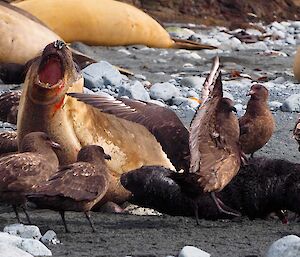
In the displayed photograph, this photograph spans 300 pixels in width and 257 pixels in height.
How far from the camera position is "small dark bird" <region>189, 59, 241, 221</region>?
17.7 feet

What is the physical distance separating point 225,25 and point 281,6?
10.7ft

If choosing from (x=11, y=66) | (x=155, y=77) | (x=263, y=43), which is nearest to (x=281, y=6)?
(x=263, y=43)

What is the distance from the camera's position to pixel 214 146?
5520 millimetres

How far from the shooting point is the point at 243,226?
5.45m

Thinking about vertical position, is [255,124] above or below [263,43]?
above

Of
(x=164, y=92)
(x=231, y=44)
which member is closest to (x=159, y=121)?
(x=164, y=92)

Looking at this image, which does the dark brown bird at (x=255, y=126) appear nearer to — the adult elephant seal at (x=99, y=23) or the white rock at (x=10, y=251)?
the white rock at (x=10, y=251)

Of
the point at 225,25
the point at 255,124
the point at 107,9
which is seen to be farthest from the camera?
the point at 225,25

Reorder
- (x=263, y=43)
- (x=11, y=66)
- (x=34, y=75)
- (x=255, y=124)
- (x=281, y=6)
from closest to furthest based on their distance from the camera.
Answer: (x=34, y=75), (x=255, y=124), (x=11, y=66), (x=263, y=43), (x=281, y=6)

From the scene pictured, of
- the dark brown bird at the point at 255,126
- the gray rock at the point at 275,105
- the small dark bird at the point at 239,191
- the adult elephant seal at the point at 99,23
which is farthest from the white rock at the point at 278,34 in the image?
the small dark bird at the point at 239,191

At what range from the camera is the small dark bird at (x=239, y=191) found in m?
5.77

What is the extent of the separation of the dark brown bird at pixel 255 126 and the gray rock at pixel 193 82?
10.3ft

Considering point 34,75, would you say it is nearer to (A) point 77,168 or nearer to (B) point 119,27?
(A) point 77,168

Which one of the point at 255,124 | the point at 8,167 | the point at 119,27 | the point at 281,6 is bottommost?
the point at 281,6
